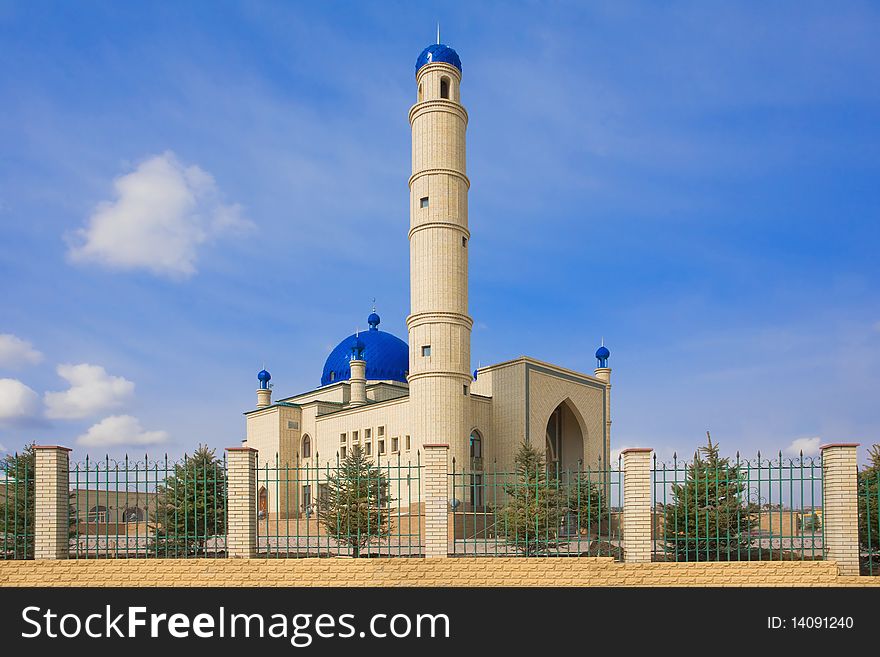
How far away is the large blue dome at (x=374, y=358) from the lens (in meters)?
42.5

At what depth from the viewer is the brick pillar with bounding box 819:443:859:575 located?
12180mm

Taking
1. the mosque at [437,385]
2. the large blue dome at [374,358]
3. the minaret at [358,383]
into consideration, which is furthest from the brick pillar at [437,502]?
the large blue dome at [374,358]

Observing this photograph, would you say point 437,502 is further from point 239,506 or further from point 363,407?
point 363,407

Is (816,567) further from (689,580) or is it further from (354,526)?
(354,526)

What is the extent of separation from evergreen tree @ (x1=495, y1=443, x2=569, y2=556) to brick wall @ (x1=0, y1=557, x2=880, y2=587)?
62 centimetres

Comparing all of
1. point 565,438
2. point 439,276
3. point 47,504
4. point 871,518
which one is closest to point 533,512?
point 871,518

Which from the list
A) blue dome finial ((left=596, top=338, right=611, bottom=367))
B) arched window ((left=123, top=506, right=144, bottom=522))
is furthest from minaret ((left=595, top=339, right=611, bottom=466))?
arched window ((left=123, top=506, right=144, bottom=522))

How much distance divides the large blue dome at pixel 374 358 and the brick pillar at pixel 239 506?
29.4m

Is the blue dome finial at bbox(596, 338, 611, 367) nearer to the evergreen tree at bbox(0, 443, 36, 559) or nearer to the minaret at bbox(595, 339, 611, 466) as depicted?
the minaret at bbox(595, 339, 611, 466)

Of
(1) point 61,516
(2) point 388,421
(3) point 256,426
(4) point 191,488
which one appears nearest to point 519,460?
(2) point 388,421

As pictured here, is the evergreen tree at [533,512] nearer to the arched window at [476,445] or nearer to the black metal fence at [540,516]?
the black metal fence at [540,516]

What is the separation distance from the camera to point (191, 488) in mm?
16406
